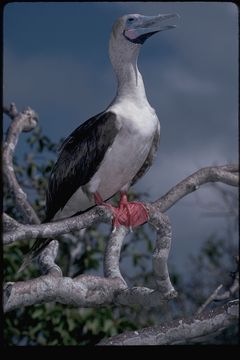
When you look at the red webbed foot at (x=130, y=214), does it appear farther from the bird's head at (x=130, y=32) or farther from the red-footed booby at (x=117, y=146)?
the bird's head at (x=130, y=32)

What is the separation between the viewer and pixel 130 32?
13.1ft

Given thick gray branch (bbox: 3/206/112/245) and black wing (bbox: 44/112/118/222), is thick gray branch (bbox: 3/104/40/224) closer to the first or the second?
black wing (bbox: 44/112/118/222)

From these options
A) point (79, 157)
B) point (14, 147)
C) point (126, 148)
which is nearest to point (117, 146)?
point (126, 148)

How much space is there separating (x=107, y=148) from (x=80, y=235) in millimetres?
2740

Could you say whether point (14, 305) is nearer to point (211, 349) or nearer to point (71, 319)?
point (211, 349)

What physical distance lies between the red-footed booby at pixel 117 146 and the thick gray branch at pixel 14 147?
35 centimetres

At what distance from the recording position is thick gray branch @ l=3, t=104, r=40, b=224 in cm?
455

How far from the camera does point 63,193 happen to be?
4156 millimetres

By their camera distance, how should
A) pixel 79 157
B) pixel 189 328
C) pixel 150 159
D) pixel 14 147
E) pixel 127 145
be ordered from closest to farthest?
pixel 189 328, pixel 127 145, pixel 79 157, pixel 150 159, pixel 14 147

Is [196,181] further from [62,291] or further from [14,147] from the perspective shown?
[14,147]

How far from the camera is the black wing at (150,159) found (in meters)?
4.12

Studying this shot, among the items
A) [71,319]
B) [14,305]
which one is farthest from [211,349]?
[71,319]

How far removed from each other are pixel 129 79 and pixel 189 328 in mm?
1776

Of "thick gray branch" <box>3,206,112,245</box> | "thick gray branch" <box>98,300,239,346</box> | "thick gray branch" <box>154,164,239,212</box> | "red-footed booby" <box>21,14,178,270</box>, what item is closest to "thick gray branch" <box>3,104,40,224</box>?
"red-footed booby" <box>21,14,178,270</box>
